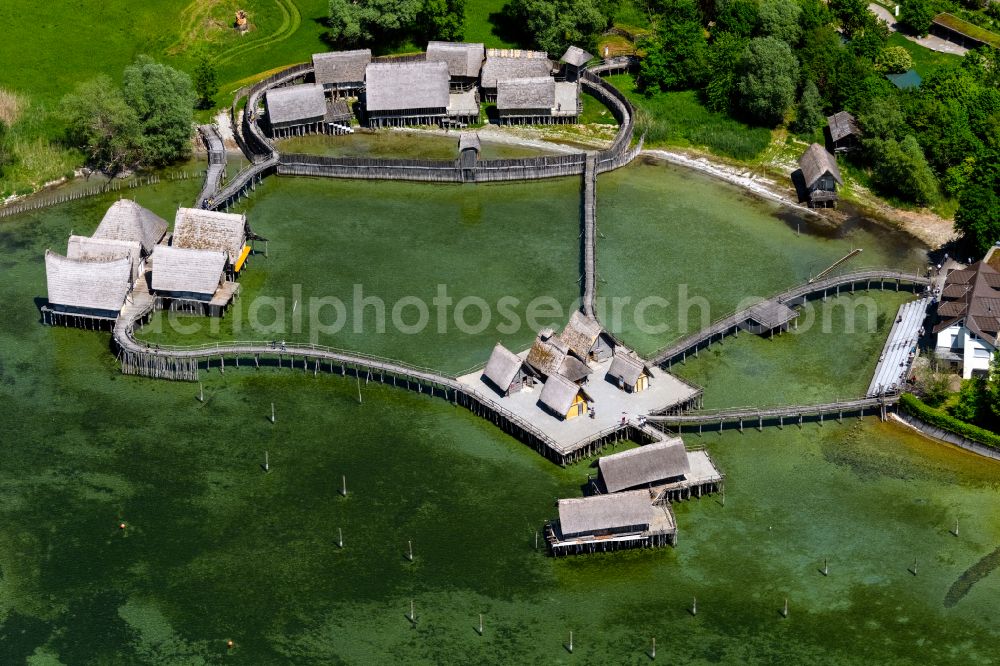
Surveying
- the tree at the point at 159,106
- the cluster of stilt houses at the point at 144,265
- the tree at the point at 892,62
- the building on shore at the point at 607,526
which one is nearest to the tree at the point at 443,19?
the tree at the point at 159,106

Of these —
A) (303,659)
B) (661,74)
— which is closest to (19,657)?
(303,659)

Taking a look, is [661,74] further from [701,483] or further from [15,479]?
[15,479]

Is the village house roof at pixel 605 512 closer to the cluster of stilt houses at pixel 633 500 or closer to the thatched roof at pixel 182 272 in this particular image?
the cluster of stilt houses at pixel 633 500

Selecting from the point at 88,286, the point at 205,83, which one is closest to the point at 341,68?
the point at 205,83

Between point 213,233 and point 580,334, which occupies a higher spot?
point 213,233

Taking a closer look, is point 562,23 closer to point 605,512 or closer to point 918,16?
point 918,16

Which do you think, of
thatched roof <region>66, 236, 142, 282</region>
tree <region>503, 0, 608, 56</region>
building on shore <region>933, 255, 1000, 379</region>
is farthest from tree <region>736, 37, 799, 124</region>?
thatched roof <region>66, 236, 142, 282</region>
